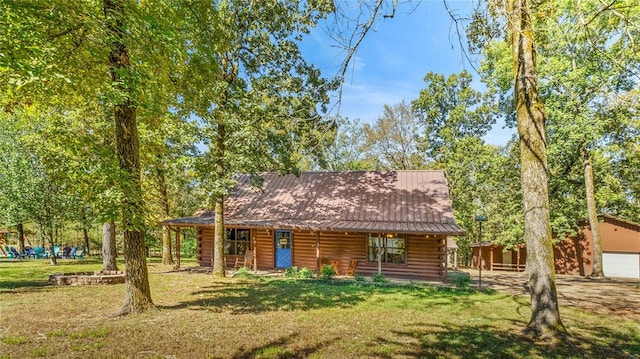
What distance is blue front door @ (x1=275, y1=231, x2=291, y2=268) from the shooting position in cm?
1638

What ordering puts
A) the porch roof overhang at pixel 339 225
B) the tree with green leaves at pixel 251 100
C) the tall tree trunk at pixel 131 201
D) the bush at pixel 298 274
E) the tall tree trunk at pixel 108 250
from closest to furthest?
the tall tree trunk at pixel 131 201
the tree with green leaves at pixel 251 100
the tall tree trunk at pixel 108 250
the porch roof overhang at pixel 339 225
the bush at pixel 298 274

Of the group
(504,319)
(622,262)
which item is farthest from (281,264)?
(622,262)

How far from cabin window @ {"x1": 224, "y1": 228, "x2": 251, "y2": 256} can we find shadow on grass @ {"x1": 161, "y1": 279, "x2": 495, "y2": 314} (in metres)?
4.43

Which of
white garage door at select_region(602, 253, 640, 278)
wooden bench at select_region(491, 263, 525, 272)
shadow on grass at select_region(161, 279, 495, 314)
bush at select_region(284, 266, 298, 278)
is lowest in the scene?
wooden bench at select_region(491, 263, 525, 272)

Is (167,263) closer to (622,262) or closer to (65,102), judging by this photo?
(65,102)

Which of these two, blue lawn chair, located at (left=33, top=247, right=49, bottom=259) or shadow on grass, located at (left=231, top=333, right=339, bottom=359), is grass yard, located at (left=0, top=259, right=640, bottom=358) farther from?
blue lawn chair, located at (left=33, top=247, right=49, bottom=259)

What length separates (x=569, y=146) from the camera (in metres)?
17.3

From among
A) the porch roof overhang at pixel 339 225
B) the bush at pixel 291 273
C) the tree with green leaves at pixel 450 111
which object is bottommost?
the bush at pixel 291 273

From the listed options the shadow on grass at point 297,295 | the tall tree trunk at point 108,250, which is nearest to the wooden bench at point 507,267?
the shadow on grass at point 297,295

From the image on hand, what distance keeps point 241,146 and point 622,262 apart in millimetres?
24935

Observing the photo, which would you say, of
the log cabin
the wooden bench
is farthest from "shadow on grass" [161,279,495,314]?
the wooden bench

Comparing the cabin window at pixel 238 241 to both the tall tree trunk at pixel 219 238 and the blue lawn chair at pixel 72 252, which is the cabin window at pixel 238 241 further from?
the blue lawn chair at pixel 72 252

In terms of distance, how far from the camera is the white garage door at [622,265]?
68.7 feet

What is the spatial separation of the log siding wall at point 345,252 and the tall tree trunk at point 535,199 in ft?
24.7
